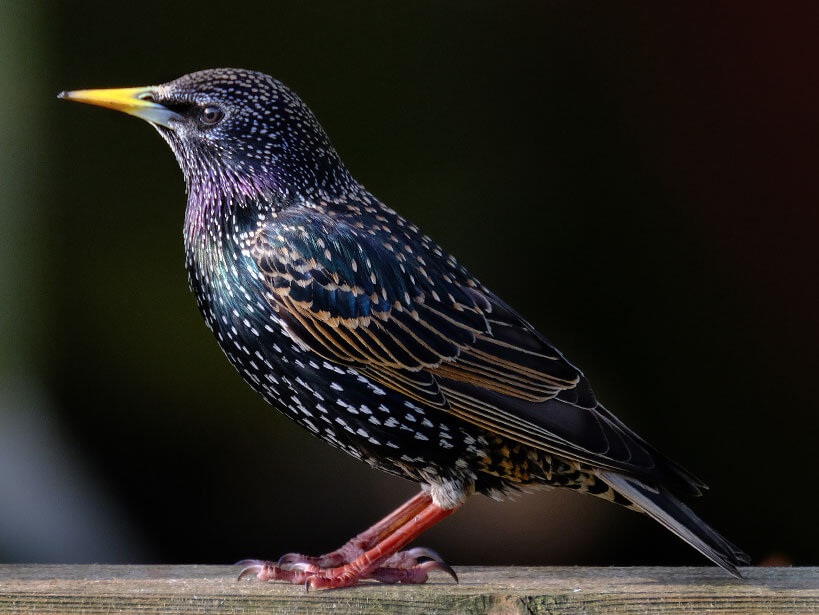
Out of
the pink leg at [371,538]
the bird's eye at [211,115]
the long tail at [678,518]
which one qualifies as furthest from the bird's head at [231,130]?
the long tail at [678,518]

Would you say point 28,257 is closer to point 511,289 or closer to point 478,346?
point 511,289

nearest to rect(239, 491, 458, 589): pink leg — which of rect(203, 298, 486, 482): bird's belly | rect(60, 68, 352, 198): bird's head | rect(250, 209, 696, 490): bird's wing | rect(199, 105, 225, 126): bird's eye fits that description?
rect(203, 298, 486, 482): bird's belly

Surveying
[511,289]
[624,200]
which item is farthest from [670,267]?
[511,289]

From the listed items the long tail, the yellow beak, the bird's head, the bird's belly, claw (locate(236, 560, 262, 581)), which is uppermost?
the yellow beak

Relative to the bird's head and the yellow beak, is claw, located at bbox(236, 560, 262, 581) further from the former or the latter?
the yellow beak

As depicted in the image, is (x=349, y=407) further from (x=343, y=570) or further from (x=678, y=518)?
(x=678, y=518)

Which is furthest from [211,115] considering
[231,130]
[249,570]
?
[249,570]

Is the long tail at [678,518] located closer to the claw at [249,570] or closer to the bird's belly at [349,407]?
the bird's belly at [349,407]
